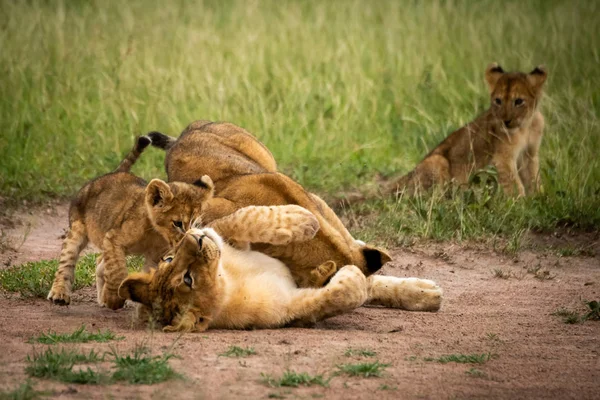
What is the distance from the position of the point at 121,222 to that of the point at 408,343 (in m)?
1.93

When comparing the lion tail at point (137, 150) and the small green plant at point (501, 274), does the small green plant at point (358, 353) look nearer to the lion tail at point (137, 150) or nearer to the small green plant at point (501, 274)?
the small green plant at point (501, 274)

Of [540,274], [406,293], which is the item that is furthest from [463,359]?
[540,274]

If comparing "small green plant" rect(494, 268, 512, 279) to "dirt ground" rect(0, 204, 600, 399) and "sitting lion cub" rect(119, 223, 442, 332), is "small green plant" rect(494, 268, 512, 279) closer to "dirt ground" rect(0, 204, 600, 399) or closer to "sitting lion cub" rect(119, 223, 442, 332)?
"dirt ground" rect(0, 204, 600, 399)

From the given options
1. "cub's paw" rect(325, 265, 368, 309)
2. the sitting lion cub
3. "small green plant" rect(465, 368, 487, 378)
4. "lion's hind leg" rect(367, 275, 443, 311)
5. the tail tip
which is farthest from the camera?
the tail tip

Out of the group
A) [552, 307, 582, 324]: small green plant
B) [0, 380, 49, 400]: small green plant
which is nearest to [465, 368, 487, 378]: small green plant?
[552, 307, 582, 324]: small green plant

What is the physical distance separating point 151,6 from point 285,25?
2.30 metres

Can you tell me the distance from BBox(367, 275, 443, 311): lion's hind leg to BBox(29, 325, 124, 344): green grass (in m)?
1.69

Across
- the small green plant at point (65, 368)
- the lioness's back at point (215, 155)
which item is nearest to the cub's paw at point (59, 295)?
the lioness's back at point (215, 155)

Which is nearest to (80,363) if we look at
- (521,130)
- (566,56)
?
(521,130)

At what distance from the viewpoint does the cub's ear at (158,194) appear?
18.9ft

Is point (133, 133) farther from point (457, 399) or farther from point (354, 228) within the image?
point (457, 399)

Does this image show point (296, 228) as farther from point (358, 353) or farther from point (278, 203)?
point (358, 353)

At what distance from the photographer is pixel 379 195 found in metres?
8.93

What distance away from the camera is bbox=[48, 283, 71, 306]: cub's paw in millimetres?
6066
